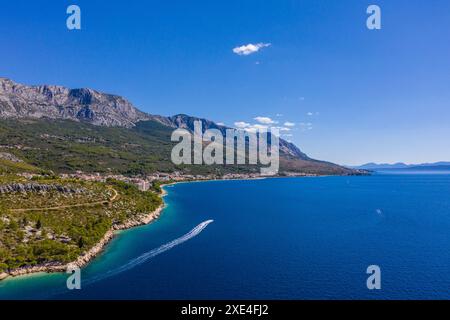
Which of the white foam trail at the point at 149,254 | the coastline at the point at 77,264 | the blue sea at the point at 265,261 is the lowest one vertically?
the blue sea at the point at 265,261

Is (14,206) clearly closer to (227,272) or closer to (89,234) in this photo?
(89,234)

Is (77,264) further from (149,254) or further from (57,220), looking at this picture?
(57,220)

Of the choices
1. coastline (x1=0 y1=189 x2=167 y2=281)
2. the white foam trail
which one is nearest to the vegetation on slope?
coastline (x1=0 y1=189 x2=167 y2=281)

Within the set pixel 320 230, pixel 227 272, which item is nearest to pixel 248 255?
pixel 227 272

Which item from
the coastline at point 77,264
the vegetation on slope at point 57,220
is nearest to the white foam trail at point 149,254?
the coastline at point 77,264

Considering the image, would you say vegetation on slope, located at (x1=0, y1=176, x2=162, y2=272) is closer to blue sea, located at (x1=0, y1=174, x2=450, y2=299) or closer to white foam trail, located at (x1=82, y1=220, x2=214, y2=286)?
blue sea, located at (x1=0, y1=174, x2=450, y2=299)

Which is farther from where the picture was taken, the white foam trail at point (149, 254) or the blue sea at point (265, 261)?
A: the white foam trail at point (149, 254)

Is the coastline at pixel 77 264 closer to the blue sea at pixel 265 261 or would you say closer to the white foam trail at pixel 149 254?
the blue sea at pixel 265 261

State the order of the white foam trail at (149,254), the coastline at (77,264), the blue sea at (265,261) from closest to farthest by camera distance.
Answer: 1. the blue sea at (265,261)
2. the coastline at (77,264)
3. the white foam trail at (149,254)
